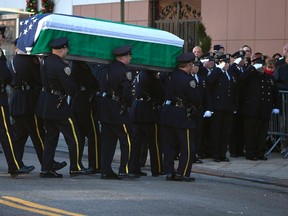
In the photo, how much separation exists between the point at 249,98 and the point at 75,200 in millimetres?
6365

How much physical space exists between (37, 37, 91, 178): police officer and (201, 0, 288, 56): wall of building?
30.8 feet

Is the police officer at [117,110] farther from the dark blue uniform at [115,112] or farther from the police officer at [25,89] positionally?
the police officer at [25,89]

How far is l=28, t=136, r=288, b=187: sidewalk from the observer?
13.4 meters

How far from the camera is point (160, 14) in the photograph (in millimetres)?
23953

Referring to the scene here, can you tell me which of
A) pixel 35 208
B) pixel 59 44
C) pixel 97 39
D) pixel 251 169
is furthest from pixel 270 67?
pixel 35 208

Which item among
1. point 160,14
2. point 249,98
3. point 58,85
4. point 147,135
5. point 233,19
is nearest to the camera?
point 58,85

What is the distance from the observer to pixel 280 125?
15.9m

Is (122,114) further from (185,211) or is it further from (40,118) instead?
(185,211)

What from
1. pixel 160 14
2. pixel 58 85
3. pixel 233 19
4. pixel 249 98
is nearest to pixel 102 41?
pixel 58 85

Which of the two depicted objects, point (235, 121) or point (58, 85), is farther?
point (235, 121)

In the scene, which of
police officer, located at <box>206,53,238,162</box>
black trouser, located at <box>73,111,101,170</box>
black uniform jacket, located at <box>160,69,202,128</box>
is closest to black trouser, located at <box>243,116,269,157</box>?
police officer, located at <box>206,53,238,162</box>

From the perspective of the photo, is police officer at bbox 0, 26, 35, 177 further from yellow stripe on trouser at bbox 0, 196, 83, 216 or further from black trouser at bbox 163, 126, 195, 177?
yellow stripe on trouser at bbox 0, 196, 83, 216

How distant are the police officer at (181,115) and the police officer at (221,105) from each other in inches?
105

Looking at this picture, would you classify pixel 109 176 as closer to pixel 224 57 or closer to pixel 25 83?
pixel 25 83
